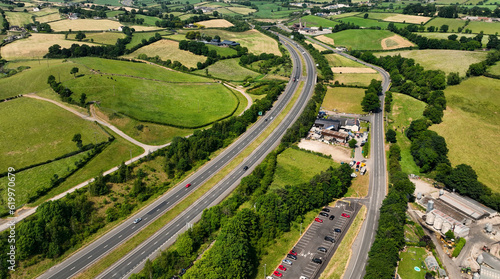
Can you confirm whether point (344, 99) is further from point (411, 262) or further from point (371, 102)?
point (411, 262)

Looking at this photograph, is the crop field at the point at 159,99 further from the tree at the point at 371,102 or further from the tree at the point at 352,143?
the tree at the point at 371,102

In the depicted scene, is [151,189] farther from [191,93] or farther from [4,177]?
[191,93]

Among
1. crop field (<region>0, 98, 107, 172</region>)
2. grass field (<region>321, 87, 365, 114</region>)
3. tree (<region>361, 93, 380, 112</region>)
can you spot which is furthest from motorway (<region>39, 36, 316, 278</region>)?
tree (<region>361, 93, 380, 112</region>)

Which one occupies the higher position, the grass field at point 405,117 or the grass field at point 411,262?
the grass field at point 405,117

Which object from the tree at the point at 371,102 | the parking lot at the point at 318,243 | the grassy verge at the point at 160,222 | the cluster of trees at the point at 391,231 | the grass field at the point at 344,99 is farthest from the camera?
the grass field at the point at 344,99

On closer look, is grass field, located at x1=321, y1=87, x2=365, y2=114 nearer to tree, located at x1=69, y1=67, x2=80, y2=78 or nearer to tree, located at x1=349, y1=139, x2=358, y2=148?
tree, located at x1=349, y1=139, x2=358, y2=148

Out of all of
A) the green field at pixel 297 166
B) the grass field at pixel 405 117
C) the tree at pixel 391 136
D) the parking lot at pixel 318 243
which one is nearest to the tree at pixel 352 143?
the green field at pixel 297 166
